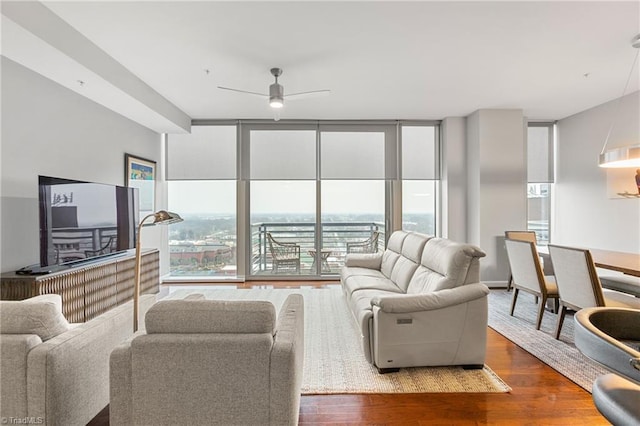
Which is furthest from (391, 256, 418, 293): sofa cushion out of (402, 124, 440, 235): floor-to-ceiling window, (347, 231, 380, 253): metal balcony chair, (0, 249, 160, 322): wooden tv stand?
(0, 249, 160, 322): wooden tv stand

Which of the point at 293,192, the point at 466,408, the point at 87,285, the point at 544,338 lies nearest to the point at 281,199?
the point at 293,192

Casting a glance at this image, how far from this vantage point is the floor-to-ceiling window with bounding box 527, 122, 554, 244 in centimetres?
551

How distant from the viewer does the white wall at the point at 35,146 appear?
2713 millimetres

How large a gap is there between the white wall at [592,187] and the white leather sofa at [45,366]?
5927 mm

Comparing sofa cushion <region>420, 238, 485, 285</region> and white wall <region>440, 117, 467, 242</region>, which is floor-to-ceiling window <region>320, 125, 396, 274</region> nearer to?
white wall <region>440, 117, 467, 242</region>

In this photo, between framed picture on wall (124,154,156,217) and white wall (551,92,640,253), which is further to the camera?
framed picture on wall (124,154,156,217)

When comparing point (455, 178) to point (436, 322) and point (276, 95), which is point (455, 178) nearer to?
point (276, 95)

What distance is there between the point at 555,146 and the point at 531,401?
16.2 feet

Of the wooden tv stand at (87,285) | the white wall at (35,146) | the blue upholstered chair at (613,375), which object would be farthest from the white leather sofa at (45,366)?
the blue upholstered chair at (613,375)

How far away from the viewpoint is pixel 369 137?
551cm

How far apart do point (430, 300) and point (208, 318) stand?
1.63 m

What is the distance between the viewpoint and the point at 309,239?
558 cm

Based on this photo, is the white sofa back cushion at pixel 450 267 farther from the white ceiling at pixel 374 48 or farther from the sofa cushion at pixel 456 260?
the white ceiling at pixel 374 48

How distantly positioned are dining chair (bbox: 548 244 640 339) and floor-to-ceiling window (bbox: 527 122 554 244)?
2.85 meters
